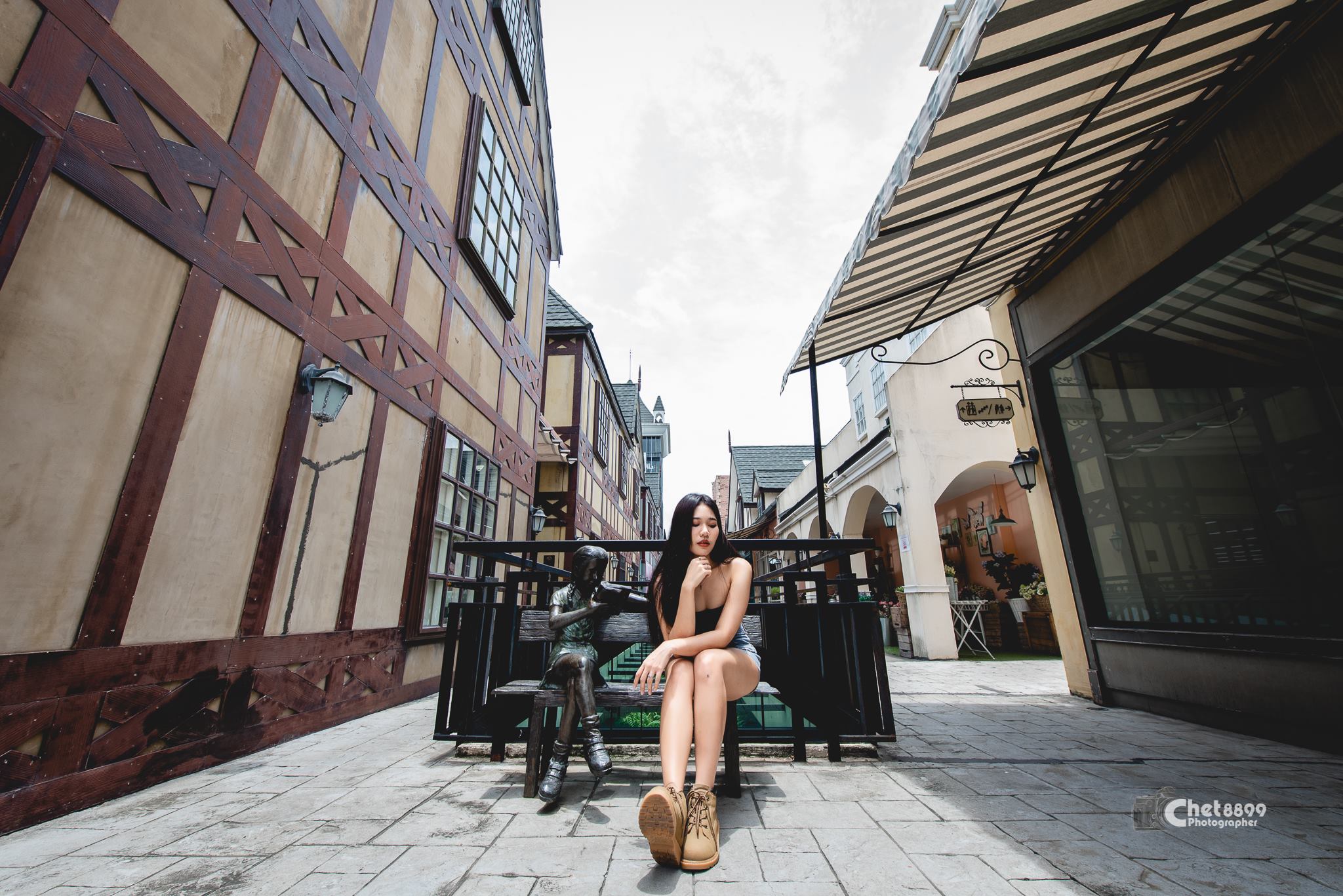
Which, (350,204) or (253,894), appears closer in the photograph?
(253,894)

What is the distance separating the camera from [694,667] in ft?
7.17

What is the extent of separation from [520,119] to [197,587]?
883 cm

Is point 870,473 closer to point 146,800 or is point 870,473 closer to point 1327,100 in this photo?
point 1327,100

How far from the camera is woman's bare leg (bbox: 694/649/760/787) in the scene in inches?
77.9

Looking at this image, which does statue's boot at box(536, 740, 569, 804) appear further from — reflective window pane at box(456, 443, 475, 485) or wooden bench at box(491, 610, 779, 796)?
reflective window pane at box(456, 443, 475, 485)

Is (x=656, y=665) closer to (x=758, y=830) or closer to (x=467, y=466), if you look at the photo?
(x=758, y=830)

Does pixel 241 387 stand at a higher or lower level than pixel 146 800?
higher

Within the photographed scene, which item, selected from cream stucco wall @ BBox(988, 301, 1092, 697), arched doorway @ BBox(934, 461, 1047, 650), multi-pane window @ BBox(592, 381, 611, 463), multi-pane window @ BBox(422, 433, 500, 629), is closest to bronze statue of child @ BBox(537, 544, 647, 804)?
multi-pane window @ BBox(422, 433, 500, 629)

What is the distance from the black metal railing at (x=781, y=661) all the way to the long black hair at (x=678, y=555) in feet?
1.80

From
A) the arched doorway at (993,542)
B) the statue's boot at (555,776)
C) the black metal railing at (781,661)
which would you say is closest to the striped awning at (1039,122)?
the black metal railing at (781,661)

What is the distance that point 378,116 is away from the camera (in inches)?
192

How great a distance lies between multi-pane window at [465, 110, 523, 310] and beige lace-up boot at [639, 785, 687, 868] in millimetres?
6541

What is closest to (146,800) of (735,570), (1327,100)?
(735,570)

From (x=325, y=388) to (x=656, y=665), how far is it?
121 inches
